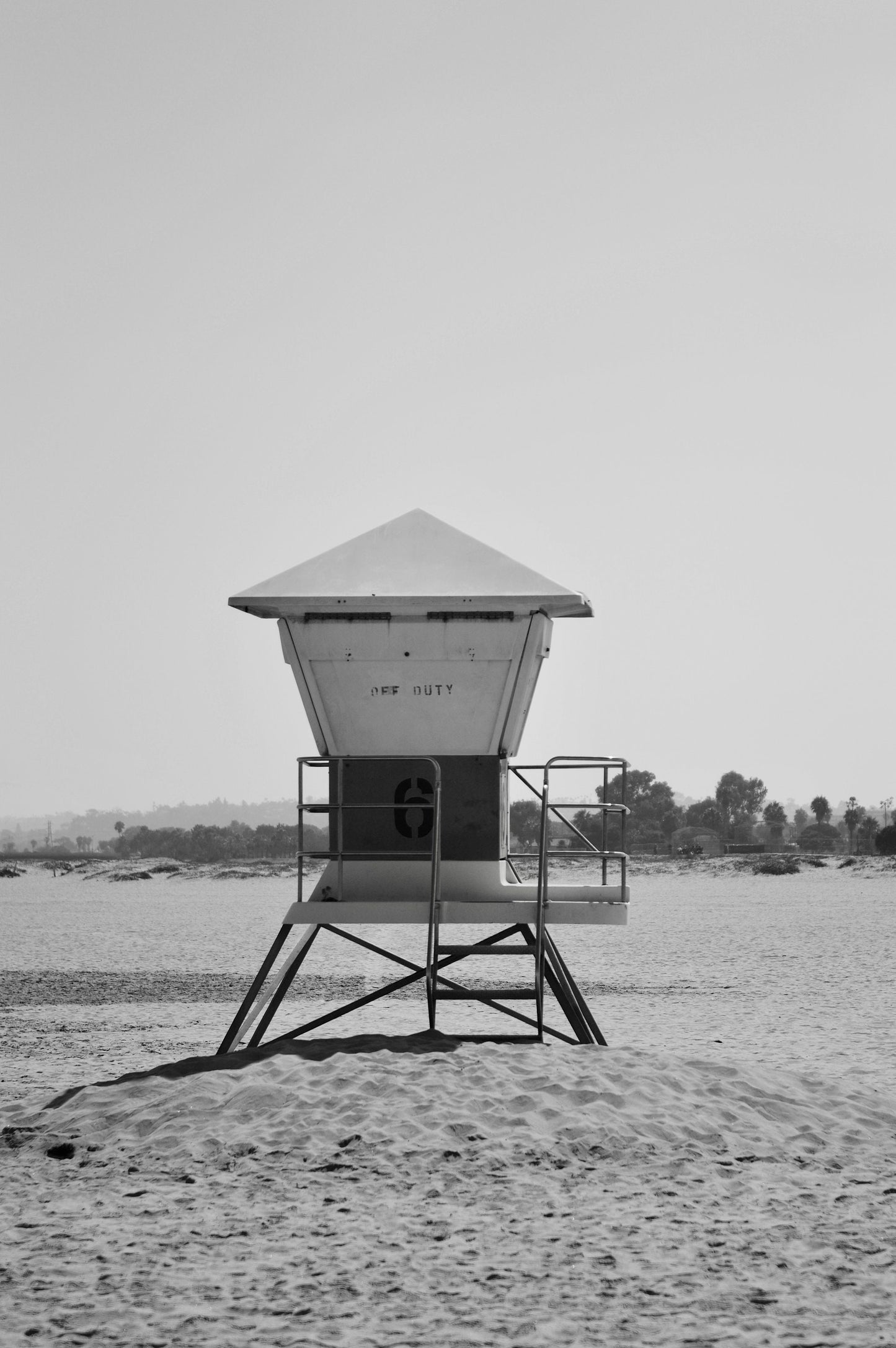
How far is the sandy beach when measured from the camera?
6227mm

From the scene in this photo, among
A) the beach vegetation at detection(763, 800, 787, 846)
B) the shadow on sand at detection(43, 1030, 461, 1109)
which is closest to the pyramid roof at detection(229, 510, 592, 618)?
the shadow on sand at detection(43, 1030, 461, 1109)

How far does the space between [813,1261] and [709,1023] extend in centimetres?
1021

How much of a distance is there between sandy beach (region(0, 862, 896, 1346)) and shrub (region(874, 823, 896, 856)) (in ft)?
212

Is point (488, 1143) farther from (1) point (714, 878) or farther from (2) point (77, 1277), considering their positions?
(1) point (714, 878)

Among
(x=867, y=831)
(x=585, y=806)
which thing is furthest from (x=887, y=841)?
(x=585, y=806)

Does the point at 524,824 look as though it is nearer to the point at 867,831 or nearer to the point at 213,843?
the point at 867,831

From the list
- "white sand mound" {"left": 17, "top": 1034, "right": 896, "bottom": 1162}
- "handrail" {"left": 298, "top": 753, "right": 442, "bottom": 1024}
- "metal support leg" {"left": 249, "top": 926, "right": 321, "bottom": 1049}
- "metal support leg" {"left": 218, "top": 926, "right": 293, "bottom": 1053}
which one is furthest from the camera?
"metal support leg" {"left": 249, "top": 926, "right": 321, "bottom": 1049}

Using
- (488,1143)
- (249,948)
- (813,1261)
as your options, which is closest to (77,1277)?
(488,1143)

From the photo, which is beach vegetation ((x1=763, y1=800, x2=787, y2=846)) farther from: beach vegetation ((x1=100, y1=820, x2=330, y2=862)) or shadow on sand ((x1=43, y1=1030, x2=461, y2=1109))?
shadow on sand ((x1=43, y1=1030, x2=461, y2=1109))

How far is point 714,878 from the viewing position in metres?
62.3

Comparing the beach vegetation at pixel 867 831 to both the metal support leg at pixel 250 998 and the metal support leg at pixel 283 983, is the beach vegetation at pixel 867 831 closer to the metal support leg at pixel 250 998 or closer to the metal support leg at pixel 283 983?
the metal support leg at pixel 283 983

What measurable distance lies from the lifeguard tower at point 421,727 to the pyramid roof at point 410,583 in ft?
0.04

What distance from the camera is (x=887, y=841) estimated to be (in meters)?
77.0

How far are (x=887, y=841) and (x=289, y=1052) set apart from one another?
2802 inches
